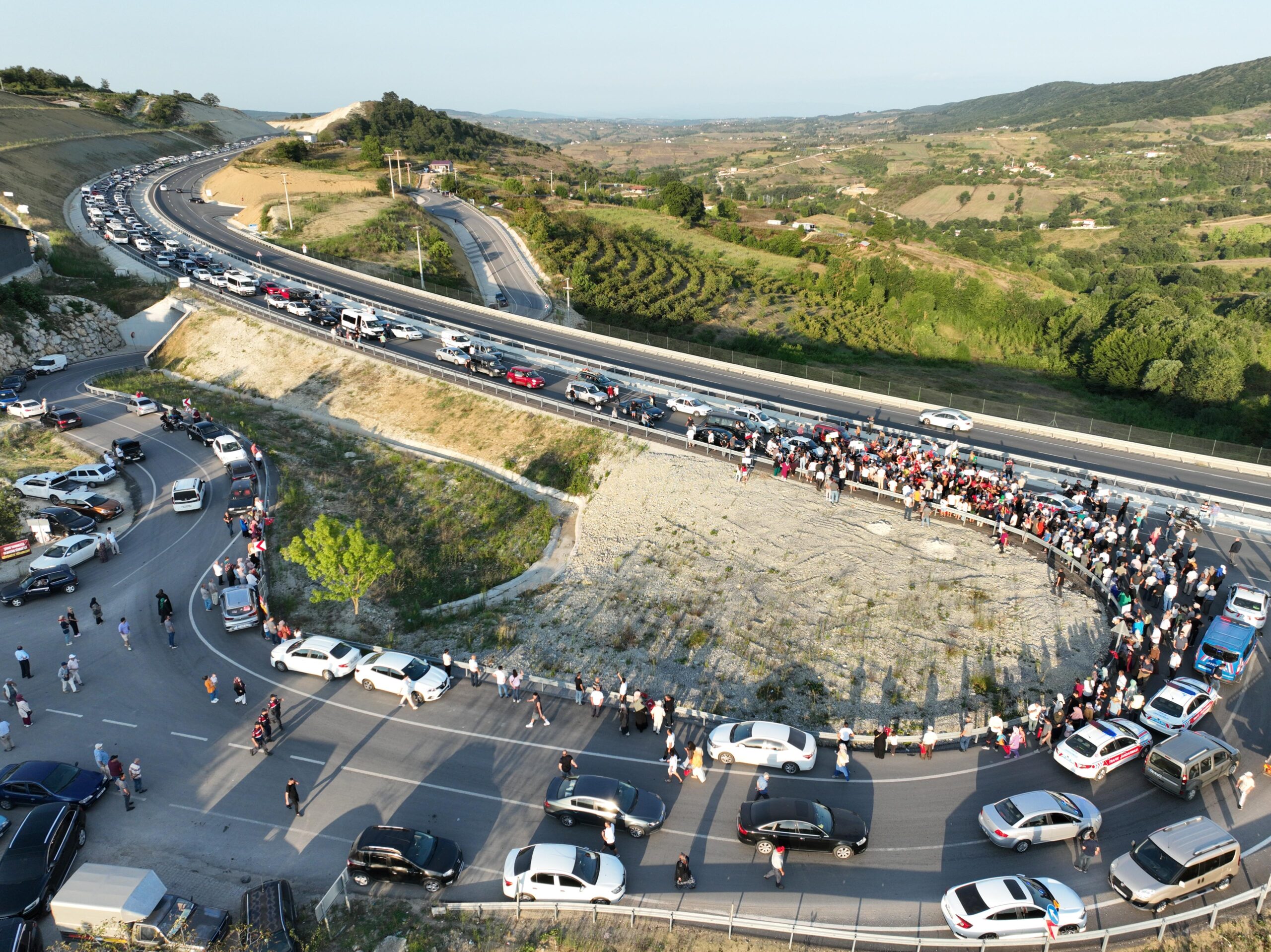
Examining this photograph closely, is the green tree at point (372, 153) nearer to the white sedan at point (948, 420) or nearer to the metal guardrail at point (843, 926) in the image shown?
the white sedan at point (948, 420)

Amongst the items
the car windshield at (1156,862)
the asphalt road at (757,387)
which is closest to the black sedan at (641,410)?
→ the asphalt road at (757,387)

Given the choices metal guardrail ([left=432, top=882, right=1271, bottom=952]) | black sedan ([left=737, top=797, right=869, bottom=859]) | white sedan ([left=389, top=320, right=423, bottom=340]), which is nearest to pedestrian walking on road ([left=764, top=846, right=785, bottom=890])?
black sedan ([left=737, top=797, right=869, bottom=859])

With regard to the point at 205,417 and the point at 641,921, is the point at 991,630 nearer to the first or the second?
the point at 641,921

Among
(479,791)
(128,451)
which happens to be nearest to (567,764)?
(479,791)

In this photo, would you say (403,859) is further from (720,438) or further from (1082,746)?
(720,438)

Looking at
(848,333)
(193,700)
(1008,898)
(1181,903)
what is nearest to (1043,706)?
(1181,903)

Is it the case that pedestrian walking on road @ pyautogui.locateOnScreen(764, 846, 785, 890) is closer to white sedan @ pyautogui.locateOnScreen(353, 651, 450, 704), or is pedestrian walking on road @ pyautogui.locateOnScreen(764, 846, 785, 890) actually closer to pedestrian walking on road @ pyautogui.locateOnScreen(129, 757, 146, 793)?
white sedan @ pyautogui.locateOnScreen(353, 651, 450, 704)

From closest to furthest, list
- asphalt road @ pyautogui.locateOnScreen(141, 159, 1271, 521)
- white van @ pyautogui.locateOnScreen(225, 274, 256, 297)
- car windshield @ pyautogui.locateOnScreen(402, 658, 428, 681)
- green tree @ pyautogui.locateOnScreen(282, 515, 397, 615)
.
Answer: car windshield @ pyautogui.locateOnScreen(402, 658, 428, 681)
green tree @ pyautogui.locateOnScreen(282, 515, 397, 615)
asphalt road @ pyautogui.locateOnScreen(141, 159, 1271, 521)
white van @ pyautogui.locateOnScreen(225, 274, 256, 297)
